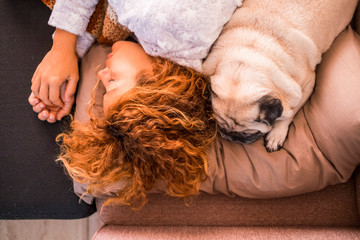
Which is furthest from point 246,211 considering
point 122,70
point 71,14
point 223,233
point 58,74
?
point 71,14

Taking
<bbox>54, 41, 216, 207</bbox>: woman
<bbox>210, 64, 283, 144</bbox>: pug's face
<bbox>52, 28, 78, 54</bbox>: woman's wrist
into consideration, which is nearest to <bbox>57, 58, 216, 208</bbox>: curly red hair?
<bbox>54, 41, 216, 207</bbox>: woman

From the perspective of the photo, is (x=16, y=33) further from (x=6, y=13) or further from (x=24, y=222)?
(x=24, y=222)

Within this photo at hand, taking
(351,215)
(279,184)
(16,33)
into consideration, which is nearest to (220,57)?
(279,184)

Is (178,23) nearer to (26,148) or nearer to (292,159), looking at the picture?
(292,159)

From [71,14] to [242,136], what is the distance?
0.90 m

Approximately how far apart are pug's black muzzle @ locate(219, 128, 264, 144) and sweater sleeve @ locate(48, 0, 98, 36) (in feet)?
2.61

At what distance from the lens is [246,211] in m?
1.21

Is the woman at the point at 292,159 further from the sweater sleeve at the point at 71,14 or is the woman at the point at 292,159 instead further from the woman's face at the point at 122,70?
the sweater sleeve at the point at 71,14

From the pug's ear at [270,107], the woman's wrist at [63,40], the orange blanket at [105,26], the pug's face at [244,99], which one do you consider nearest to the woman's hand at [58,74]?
the woman's wrist at [63,40]

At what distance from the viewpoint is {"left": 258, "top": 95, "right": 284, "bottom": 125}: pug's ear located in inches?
35.9

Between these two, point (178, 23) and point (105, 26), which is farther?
point (105, 26)

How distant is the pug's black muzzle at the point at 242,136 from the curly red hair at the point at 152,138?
7 centimetres

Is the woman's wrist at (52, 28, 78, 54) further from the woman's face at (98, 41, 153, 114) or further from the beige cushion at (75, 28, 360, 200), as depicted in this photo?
the beige cushion at (75, 28, 360, 200)

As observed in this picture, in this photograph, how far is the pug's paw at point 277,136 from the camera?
1090mm
